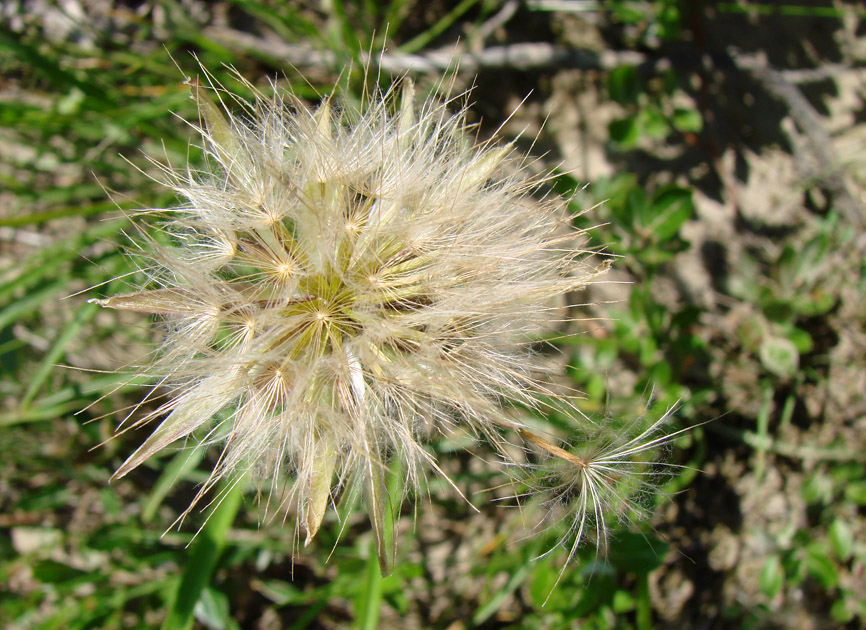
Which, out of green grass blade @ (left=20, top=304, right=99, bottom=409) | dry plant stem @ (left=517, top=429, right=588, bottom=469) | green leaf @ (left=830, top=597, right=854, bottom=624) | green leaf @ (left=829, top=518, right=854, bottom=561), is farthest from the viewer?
green leaf @ (left=830, top=597, right=854, bottom=624)

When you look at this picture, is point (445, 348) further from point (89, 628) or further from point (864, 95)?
point (864, 95)

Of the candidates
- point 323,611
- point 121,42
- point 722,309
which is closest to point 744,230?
point 722,309

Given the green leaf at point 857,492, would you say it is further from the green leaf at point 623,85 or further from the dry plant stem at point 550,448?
the green leaf at point 623,85

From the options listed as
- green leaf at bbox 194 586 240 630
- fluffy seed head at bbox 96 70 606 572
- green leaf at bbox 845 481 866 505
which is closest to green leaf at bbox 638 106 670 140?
fluffy seed head at bbox 96 70 606 572

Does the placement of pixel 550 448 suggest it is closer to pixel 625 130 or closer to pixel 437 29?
pixel 625 130

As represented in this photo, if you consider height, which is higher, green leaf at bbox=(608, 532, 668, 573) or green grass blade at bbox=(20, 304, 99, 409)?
green leaf at bbox=(608, 532, 668, 573)

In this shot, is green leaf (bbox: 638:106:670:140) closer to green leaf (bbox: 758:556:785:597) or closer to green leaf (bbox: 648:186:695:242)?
green leaf (bbox: 648:186:695:242)

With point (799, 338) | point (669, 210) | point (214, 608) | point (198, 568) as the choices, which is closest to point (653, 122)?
point (669, 210)
